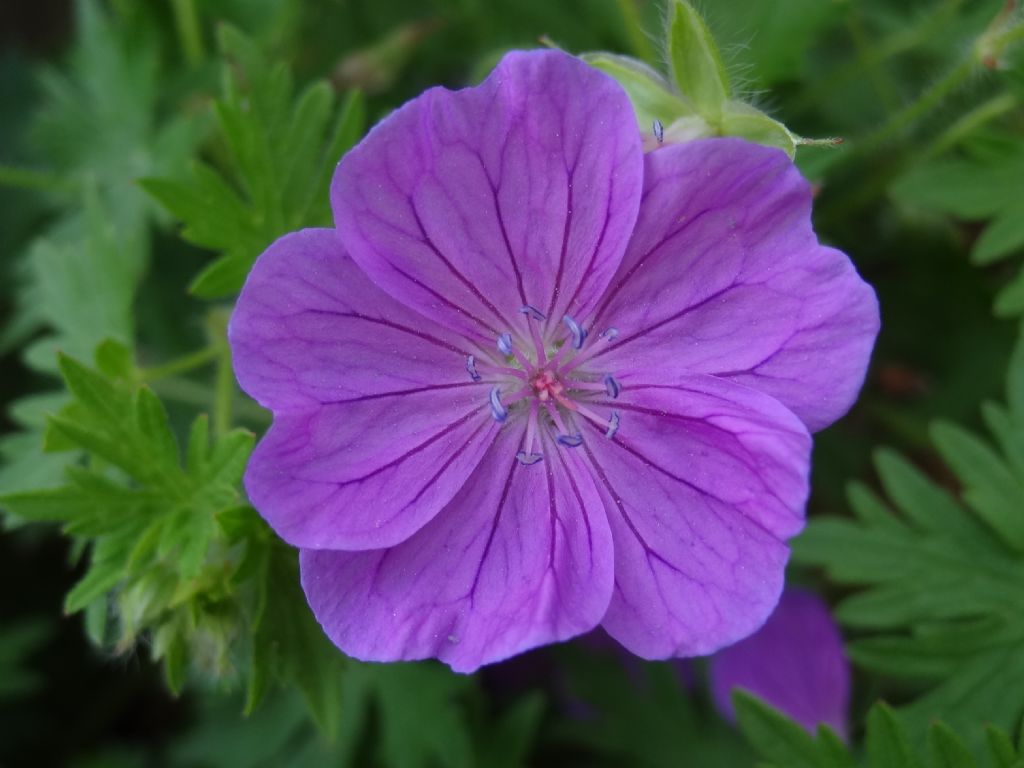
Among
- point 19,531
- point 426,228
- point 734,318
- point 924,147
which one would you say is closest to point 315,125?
point 426,228

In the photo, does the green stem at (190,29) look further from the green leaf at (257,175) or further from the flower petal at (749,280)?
the flower petal at (749,280)

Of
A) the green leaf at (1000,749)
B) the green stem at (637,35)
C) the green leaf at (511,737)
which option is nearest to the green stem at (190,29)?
the green stem at (637,35)

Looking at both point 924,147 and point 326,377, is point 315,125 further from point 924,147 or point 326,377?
point 924,147

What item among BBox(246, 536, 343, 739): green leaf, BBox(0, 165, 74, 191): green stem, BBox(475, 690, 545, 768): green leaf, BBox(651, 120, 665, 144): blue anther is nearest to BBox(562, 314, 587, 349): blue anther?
BBox(651, 120, 665, 144): blue anther

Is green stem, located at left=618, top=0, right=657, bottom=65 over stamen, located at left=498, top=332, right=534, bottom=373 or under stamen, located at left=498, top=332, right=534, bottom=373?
over

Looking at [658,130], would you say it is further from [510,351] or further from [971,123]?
[971,123]

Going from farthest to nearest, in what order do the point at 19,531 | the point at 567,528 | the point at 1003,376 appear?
the point at 19,531, the point at 1003,376, the point at 567,528

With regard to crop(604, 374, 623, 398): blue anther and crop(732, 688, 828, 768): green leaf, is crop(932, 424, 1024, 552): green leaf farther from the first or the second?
crop(604, 374, 623, 398): blue anther
